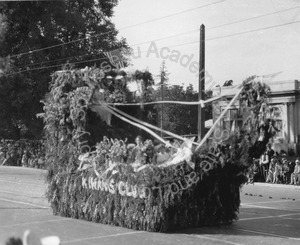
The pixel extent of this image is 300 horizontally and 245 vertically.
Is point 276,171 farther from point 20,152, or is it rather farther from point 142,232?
point 20,152

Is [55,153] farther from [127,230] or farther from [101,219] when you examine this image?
[127,230]

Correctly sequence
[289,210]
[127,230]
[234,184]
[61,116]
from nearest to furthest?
[127,230]
[234,184]
[61,116]
[289,210]

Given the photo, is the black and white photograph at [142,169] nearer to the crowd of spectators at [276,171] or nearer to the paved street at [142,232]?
the paved street at [142,232]

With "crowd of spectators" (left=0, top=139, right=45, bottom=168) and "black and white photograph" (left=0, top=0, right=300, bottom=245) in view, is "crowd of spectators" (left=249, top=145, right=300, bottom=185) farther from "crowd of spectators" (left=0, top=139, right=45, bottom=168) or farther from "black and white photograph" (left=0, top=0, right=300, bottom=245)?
"crowd of spectators" (left=0, top=139, right=45, bottom=168)

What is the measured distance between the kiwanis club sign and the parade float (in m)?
0.02

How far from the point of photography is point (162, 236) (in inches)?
317

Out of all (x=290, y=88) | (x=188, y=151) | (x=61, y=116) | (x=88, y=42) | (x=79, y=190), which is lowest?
(x=79, y=190)

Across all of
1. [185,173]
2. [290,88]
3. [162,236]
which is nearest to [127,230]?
[162,236]

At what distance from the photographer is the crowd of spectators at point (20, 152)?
110 feet

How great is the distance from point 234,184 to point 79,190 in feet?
10.2

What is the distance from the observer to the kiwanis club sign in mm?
8172

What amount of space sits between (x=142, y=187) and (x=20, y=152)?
93.9 ft

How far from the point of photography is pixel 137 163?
865cm

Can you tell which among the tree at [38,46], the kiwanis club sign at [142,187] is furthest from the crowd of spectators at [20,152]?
the kiwanis club sign at [142,187]
